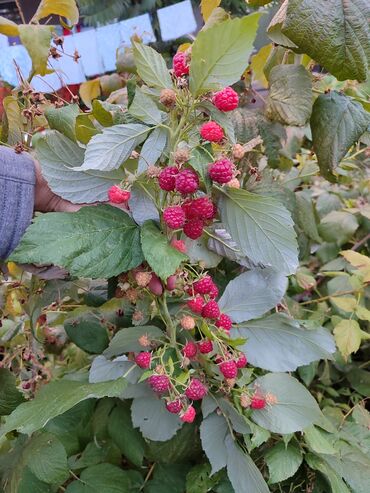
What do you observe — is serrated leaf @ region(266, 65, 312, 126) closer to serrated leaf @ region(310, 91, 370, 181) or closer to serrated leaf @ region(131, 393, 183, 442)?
serrated leaf @ region(310, 91, 370, 181)

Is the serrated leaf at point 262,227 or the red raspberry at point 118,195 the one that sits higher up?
the red raspberry at point 118,195

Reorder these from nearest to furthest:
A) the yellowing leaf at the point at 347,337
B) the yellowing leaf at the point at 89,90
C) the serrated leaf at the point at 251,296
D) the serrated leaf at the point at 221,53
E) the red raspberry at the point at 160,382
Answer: the serrated leaf at the point at 221,53
the red raspberry at the point at 160,382
the serrated leaf at the point at 251,296
the yellowing leaf at the point at 347,337
the yellowing leaf at the point at 89,90

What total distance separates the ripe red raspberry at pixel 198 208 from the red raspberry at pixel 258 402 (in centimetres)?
22

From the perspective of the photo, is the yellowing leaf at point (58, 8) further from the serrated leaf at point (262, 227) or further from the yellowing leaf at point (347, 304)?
the yellowing leaf at point (347, 304)

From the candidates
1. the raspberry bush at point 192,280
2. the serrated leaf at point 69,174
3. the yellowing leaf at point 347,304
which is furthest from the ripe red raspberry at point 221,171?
the yellowing leaf at point 347,304

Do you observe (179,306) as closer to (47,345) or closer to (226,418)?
(226,418)

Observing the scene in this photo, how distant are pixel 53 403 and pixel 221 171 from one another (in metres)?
0.26

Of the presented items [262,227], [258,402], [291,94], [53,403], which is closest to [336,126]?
[291,94]

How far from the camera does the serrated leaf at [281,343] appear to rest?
1.80 ft

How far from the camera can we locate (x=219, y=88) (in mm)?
374

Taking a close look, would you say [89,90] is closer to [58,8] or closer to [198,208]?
[58,8]

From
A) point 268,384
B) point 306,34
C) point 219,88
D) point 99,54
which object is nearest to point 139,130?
point 219,88

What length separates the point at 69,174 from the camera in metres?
0.46

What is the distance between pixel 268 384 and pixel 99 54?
0.67 metres
